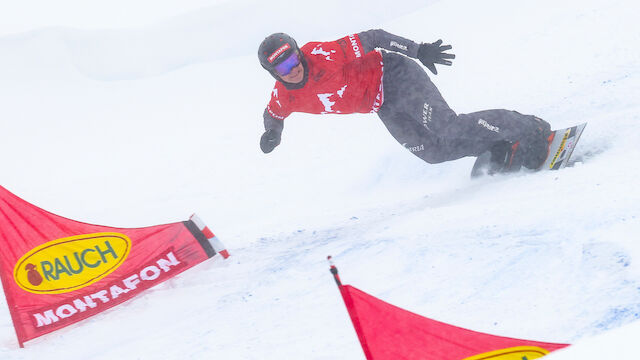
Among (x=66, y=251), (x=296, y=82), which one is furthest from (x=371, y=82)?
(x=66, y=251)

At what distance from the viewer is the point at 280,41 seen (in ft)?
11.0

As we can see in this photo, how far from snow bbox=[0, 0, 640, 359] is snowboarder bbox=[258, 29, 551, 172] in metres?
0.27

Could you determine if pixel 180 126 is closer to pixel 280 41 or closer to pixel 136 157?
pixel 136 157

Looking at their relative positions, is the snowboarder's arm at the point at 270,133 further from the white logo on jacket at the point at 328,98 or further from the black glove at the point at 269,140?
the white logo on jacket at the point at 328,98

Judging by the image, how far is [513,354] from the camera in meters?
1.75

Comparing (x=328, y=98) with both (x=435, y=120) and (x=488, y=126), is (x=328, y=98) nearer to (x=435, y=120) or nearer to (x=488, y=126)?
(x=435, y=120)

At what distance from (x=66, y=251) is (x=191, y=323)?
3.03 ft

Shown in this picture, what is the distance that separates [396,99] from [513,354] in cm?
233

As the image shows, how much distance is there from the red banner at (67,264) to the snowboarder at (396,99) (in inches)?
40.9

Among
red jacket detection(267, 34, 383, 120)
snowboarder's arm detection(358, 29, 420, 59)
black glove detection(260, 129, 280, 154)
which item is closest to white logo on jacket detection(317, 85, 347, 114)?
red jacket detection(267, 34, 383, 120)

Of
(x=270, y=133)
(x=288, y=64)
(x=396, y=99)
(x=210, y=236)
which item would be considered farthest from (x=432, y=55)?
(x=210, y=236)

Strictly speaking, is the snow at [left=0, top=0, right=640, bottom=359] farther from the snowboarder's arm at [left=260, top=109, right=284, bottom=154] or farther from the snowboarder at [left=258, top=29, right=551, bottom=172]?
the snowboarder's arm at [left=260, top=109, right=284, bottom=154]

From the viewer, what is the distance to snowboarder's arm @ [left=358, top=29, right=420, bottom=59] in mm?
3551

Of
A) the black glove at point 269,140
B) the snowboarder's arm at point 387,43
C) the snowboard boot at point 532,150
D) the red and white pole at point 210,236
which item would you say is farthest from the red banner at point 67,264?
the snowboard boot at point 532,150
